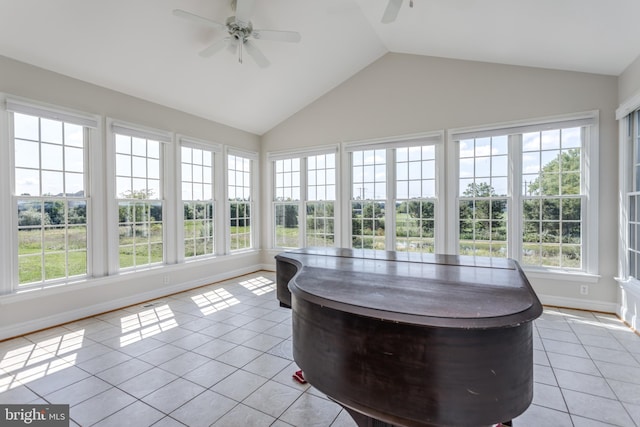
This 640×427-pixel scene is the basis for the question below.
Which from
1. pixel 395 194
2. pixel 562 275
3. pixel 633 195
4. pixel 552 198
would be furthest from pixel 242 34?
pixel 562 275

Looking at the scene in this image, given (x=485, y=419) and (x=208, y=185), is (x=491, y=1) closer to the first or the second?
(x=485, y=419)

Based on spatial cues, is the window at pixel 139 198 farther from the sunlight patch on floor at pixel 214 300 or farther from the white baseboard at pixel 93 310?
the sunlight patch on floor at pixel 214 300

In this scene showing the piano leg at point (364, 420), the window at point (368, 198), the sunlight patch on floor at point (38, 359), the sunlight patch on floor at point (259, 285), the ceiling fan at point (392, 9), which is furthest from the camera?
the window at point (368, 198)

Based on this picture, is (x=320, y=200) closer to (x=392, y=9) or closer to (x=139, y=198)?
(x=139, y=198)

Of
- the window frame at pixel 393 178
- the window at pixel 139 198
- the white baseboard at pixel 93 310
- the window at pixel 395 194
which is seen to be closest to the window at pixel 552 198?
the window frame at pixel 393 178

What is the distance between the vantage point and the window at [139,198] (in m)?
4.06

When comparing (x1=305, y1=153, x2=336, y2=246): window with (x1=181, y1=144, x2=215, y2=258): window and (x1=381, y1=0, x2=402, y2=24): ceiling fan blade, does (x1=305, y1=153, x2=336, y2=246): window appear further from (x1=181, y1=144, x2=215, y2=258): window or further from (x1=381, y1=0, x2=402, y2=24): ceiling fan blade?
(x1=381, y1=0, x2=402, y2=24): ceiling fan blade

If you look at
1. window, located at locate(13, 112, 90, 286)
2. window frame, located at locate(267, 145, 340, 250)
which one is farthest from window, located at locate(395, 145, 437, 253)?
window, located at locate(13, 112, 90, 286)

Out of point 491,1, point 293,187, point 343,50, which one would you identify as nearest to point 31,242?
point 293,187

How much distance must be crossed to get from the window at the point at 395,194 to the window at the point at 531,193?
Answer: 0.42 meters

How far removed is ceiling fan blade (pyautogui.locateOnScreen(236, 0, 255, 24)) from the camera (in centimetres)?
273

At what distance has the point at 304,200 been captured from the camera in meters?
5.91

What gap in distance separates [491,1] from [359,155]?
2.77 meters

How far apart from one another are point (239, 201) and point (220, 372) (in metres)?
3.83
